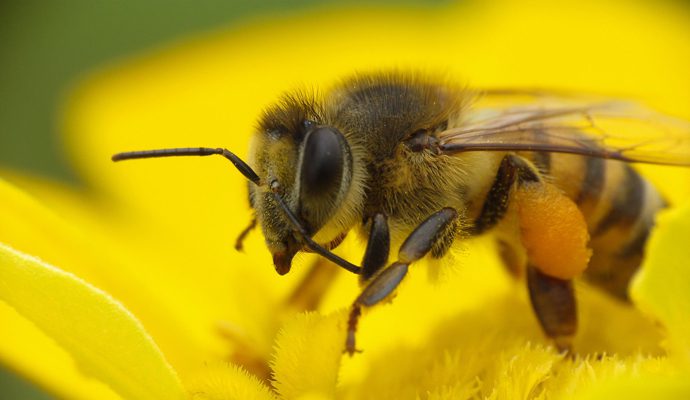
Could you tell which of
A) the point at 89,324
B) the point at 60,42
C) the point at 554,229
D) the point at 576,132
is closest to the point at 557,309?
the point at 554,229

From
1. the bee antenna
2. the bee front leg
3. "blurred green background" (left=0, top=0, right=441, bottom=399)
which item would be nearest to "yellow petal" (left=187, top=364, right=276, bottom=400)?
the bee front leg

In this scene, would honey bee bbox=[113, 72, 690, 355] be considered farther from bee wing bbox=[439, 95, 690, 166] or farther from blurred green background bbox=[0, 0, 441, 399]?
blurred green background bbox=[0, 0, 441, 399]

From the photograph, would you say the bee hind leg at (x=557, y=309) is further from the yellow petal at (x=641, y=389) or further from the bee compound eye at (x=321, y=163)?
the yellow petal at (x=641, y=389)

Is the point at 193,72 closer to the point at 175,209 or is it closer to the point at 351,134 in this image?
the point at 175,209

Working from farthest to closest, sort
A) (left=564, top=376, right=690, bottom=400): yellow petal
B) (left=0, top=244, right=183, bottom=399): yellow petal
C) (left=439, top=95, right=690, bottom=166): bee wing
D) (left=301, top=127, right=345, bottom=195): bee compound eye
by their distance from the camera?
1. (left=439, top=95, right=690, bottom=166): bee wing
2. (left=301, top=127, right=345, bottom=195): bee compound eye
3. (left=0, top=244, right=183, bottom=399): yellow petal
4. (left=564, top=376, right=690, bottom=400): yellow petal

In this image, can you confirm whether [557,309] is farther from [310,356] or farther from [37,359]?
[37,359]

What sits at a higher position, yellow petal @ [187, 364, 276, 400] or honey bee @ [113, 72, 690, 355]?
honey bee @ [113, 72, 690, 355]
